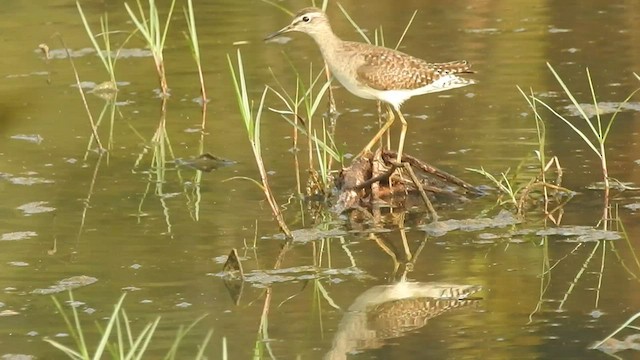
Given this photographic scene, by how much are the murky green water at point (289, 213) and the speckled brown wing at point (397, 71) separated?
58cm

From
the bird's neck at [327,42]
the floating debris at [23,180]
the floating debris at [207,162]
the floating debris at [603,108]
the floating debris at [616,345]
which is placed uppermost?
the bird's neck at [327,42]

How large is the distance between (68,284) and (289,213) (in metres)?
1.58

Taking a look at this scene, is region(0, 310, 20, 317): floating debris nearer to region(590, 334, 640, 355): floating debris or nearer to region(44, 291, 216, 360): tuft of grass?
region(44, 291, 216, 360): tuft of grass

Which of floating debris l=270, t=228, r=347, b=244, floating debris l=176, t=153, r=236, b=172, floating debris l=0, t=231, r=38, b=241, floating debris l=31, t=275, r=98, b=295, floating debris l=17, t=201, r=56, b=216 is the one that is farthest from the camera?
floating debris l=176, t=153, r=236, b=172

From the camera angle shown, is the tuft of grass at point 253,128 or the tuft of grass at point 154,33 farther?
the tuft of grass at point 154,33

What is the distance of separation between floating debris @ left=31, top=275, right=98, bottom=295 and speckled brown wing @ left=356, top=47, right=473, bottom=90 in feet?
7.52

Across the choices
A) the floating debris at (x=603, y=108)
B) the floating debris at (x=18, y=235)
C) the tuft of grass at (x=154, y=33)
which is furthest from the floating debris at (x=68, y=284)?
the floating debris at (x=603, y=108)

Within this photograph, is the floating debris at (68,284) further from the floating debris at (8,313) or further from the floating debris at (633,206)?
the floating debris at (633,206)

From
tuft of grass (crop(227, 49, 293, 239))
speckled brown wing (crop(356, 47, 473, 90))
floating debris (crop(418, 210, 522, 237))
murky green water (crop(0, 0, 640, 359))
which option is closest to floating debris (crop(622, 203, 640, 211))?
murky green water (crop(0, 0, 640, 359))

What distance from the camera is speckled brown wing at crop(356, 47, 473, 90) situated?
7.97 m

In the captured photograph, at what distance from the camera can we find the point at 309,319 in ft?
18.6

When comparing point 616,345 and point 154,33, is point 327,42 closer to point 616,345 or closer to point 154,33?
point 154,33

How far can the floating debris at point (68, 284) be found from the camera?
6.22 meters

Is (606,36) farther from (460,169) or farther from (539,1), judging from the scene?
(460,169)
